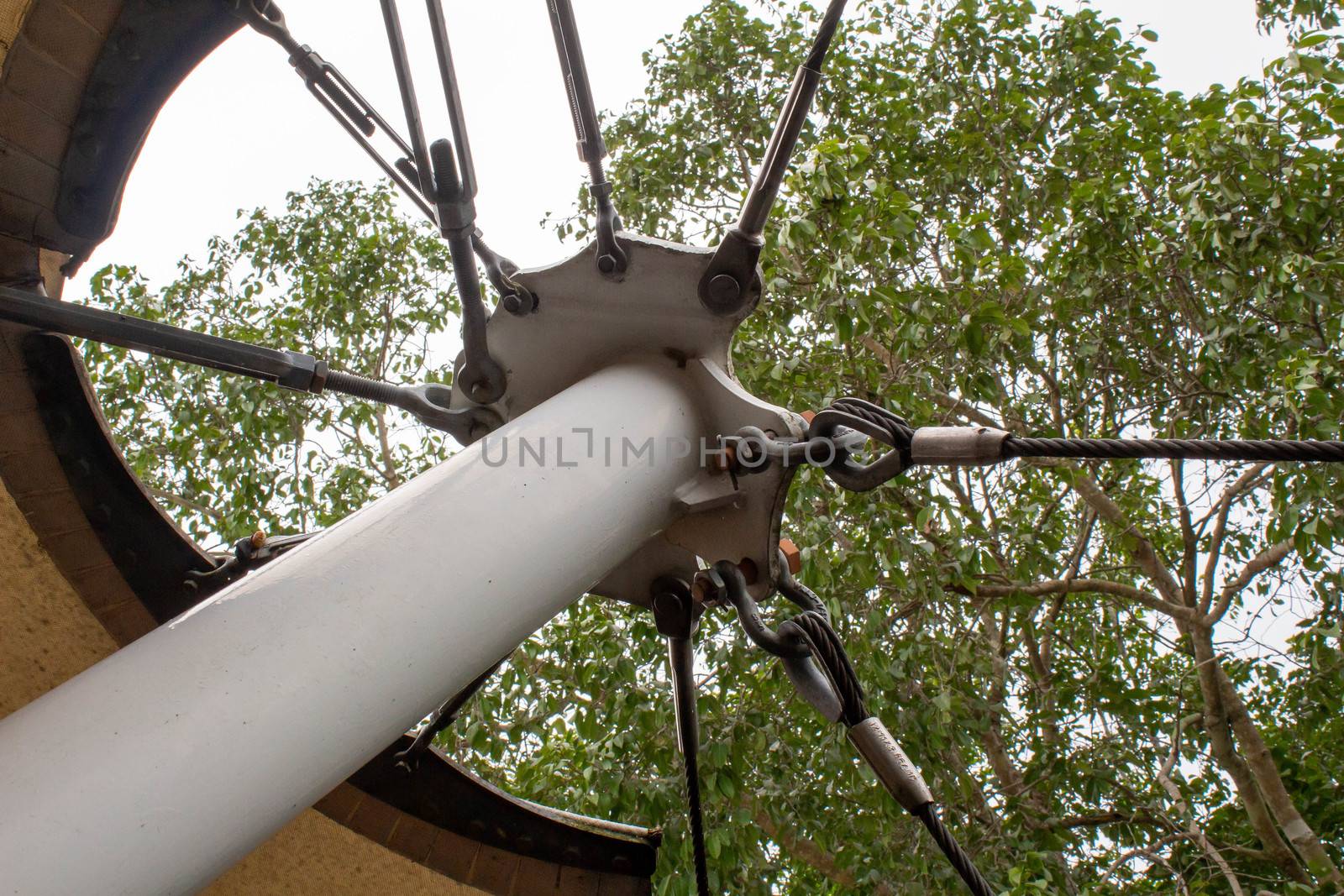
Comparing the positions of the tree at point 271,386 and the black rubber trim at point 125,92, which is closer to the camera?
the black rubber trim at point 125,92

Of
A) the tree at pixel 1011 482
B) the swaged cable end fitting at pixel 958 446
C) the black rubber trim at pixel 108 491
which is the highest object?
the tree at pixel 1011 482

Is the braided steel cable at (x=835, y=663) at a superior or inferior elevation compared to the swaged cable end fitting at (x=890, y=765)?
superior

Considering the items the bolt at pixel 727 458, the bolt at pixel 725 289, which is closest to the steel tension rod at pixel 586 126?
the bolt at pixel 725 289

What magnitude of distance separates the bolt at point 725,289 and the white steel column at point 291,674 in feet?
1.39

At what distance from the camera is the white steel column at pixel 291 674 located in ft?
2.87

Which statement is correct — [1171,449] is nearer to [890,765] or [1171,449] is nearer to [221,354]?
[890,765]

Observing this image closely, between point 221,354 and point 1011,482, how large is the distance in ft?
19.2

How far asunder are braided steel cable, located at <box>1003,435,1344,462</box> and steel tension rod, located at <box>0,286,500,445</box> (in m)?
0.96

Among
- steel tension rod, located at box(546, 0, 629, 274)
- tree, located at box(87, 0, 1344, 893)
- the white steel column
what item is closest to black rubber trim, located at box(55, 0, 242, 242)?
steel tension rod, located at box(546, 0, 629, 274)

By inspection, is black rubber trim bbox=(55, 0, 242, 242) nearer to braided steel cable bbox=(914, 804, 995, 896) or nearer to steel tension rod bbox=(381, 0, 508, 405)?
steel tension rod bbox=(381, 0, 508, 405)

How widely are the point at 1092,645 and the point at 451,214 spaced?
247 inches

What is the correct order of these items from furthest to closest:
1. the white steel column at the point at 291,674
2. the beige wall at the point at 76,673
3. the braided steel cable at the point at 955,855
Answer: the beige wall at the point at 76,673 → the braided steel cable at the point at 955,855 → the white steel column at the point at 291,674

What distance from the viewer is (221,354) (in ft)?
5.49

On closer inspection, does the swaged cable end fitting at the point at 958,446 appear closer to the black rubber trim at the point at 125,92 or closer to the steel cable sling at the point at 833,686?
the steel cable sling at the point at 833,686
